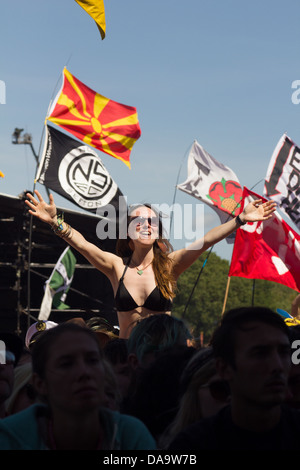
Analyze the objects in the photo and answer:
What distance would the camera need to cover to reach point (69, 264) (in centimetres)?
1642

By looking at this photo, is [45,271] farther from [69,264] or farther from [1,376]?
[1,376]

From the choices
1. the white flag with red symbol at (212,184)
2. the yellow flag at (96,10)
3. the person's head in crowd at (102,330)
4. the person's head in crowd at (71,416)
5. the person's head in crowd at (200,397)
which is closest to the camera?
the person's head in crowd at (71,416)

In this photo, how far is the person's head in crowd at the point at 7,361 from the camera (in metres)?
3.30

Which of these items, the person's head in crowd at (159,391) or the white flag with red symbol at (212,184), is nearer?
the person's head in crowd at (159,391)

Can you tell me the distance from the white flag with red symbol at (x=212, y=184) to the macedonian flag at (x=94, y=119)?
1.10 metres

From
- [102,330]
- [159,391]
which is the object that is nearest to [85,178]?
[102,330]

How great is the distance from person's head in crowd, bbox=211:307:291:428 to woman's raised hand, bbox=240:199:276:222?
299 cm

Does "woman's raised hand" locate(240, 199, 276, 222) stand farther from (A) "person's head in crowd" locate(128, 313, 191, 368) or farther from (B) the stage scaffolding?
(B) the stage scaffolding

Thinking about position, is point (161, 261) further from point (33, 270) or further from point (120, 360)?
point (33, 270)

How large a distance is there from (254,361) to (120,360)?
1.53m

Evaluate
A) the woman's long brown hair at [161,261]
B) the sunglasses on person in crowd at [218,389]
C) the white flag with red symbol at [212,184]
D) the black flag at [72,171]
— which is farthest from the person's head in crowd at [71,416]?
the black flag at [72,171]

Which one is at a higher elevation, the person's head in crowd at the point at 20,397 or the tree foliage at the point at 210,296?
the person's head in crowd at the point at 20,397

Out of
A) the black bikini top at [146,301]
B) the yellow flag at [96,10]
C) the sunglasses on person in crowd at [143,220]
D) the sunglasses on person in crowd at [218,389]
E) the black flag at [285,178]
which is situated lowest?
the sunglasses on person in crowd at [218,389]

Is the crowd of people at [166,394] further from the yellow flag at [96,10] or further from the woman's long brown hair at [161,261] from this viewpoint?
the yellow flag at [96,10]
